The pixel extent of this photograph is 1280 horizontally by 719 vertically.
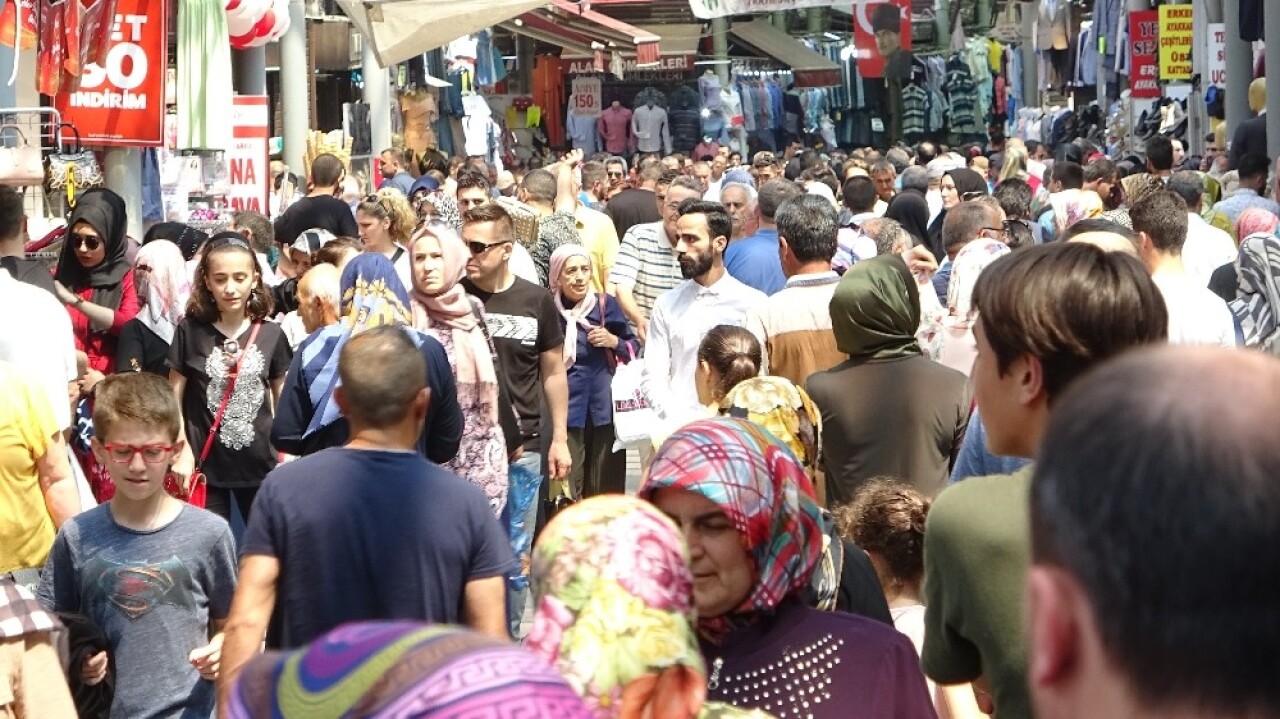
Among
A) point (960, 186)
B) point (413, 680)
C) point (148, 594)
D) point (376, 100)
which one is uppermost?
point (376, 100)

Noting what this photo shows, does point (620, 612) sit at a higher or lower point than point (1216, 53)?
lower

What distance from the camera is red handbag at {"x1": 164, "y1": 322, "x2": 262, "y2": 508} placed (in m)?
6.91

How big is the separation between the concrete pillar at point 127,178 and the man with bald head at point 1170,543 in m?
10.2

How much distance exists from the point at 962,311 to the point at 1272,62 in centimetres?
1119

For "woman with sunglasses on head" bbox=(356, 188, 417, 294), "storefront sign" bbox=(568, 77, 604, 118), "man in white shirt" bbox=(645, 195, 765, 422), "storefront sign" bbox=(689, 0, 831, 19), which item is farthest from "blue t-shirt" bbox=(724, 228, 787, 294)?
"storefront sign" bbox=(568, 77, 604, 118)

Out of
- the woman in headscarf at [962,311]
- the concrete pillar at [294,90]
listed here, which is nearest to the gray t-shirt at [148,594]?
the woman in headscarf at [962,311]

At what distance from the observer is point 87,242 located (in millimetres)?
8625

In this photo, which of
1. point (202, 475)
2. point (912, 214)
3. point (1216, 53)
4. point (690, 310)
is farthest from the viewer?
point (1216, 53)

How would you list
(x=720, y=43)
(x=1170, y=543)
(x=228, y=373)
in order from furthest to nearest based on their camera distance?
(x=720, y=43) < (x=228, y=373) < (x=1170, y=543)

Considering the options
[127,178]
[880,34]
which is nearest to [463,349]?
[127,178]

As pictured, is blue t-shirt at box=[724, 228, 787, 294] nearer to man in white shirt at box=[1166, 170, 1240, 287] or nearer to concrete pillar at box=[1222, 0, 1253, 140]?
man in white shirt at box=[1166, 170, 1240, 287]

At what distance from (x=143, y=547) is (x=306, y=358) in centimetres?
115

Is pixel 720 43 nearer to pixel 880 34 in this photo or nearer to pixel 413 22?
pixel 880 34

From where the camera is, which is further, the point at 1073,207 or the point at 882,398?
the point at 1073,207
